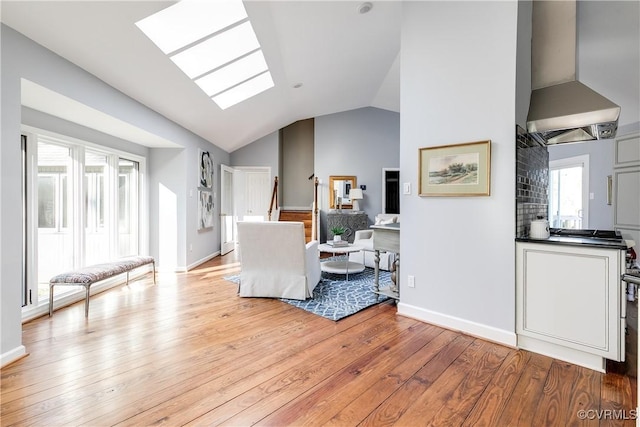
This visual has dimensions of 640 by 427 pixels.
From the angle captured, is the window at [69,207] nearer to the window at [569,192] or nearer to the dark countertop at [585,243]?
the dark countertop at [585,243]

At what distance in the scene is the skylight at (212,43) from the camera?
8.91 ft

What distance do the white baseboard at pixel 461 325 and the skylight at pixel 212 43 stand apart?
3442 millimetres

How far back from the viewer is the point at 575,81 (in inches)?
102

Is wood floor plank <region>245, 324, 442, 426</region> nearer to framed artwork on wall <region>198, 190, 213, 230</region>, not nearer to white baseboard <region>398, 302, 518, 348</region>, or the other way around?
white baseboard <region>398, 302, 518, 348</region>

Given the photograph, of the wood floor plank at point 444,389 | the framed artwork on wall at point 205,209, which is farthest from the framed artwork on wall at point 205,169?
the wood floor plank at point 444,389

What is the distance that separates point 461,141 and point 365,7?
203 cm

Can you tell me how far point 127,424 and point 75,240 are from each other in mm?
2970

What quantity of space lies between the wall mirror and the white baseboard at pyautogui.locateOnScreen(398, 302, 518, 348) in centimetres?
472

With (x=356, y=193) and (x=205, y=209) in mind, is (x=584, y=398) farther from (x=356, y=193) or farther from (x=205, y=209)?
(x=356, y=193)

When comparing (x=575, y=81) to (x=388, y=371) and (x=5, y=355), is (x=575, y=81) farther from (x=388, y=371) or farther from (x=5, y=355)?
(x=5, y=355)

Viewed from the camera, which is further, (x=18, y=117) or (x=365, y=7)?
(x=365, y=7)

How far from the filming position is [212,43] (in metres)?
3.26

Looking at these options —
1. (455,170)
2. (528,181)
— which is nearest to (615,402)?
(528,181)

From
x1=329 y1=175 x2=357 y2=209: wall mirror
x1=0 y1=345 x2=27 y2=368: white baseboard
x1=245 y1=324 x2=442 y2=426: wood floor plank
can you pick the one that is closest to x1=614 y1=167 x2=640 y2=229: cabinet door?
x1=245 y1=324 x2=442 y2=426: wood floor plank
